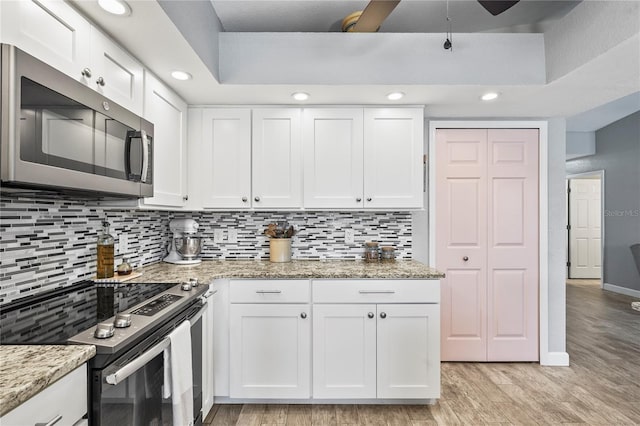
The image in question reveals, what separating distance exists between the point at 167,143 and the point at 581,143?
6.83 meters

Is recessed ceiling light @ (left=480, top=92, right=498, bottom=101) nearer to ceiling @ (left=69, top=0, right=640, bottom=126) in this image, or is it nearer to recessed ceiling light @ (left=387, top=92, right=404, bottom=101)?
ceiling @ (left=69, top=0, right=640, bottom=126)

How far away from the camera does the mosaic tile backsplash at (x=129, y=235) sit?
1.45 metres

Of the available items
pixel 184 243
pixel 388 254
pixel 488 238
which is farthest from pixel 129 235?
pixel 488 238

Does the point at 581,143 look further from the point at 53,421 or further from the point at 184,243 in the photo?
the point at 53,421

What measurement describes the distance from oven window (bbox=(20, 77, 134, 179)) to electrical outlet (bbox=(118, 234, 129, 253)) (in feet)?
2.81

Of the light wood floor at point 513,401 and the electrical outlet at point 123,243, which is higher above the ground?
the electrical outlet at point 123,243

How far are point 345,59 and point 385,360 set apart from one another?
1.92 m

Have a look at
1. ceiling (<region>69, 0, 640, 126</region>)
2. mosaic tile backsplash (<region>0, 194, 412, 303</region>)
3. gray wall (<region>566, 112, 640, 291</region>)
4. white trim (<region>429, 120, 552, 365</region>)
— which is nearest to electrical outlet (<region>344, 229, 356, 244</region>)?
mosaic tile backsplash (<region>0, 194, 412, 303</region>)

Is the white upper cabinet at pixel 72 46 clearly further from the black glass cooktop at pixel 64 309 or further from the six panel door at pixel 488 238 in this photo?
the six panel door at pixel 488 238

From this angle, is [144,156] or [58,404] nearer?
[58,404]

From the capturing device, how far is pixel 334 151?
2533 mm

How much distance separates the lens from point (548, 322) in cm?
292

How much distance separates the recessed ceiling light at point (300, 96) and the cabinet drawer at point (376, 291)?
4.08 ft

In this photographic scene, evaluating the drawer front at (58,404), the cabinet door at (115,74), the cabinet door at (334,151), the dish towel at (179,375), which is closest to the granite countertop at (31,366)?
the drawer front at (58,404)
